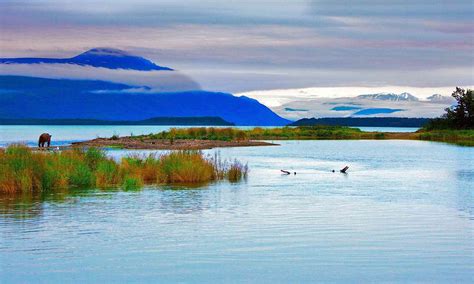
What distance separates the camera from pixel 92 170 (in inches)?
1156

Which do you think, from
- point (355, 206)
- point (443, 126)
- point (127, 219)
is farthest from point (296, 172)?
point (443, 126)

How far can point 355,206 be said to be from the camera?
923 inches

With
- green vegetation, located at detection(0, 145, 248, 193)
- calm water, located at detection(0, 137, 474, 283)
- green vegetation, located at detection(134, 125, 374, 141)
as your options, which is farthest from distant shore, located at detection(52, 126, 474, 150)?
calm water, located at detection(0, 137, 474, 283)

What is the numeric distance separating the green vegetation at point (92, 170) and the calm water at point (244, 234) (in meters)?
1.30

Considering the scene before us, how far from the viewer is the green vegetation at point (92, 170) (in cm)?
2583

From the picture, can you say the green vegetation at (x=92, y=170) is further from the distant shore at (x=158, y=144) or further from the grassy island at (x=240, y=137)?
the grassy island at (x=240, y=137)

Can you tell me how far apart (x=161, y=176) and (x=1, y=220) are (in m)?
11.7

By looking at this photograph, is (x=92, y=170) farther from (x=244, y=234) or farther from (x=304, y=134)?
(x=304, y=134)

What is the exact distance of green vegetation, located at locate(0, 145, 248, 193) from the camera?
84.7ft

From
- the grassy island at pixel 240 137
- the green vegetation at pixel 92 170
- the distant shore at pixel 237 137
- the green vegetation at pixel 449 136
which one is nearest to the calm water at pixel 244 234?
the green vegetation at pixel 92 170

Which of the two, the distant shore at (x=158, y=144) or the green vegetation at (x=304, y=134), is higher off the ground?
the green vegetation at (x=304, y=134)

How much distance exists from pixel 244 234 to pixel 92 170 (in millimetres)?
13071

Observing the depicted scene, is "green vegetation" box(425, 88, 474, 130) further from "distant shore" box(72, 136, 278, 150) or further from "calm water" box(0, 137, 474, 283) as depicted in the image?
"calm water" box(0, 137, 474, 283)

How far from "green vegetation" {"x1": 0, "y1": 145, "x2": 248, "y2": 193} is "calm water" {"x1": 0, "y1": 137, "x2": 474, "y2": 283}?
1.30 meters
